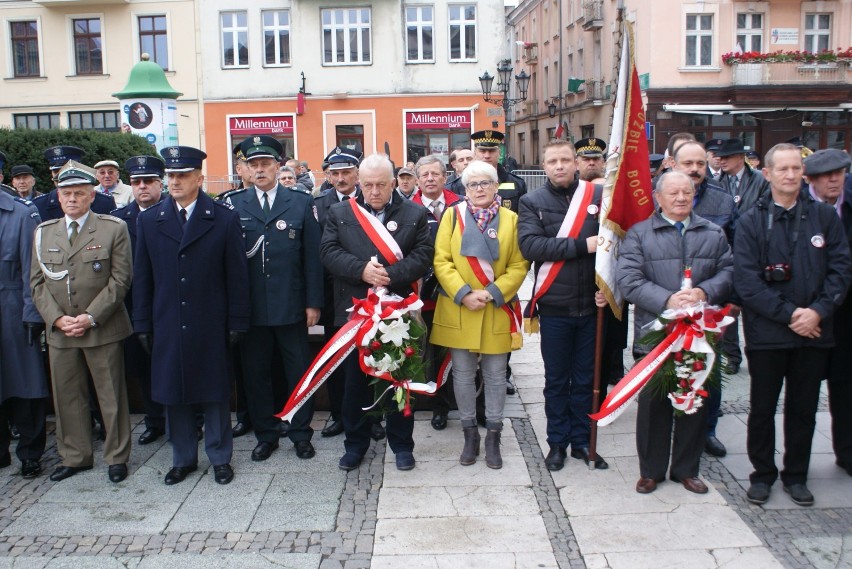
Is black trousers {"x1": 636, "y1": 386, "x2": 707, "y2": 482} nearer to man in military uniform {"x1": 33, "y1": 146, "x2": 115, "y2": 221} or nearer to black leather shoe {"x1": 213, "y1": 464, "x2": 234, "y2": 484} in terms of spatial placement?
black leather shoe {"x1": 213, "y1": 464, "x2": 234, "y2": 484}

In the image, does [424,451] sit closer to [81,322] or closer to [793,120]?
[81,322]

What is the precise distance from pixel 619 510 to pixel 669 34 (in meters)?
27.7

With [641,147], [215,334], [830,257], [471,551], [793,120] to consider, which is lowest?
[471,551]

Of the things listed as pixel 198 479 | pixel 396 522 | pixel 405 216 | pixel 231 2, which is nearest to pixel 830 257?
pixel 405 216

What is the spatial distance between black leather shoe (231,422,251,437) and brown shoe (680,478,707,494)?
328 cm

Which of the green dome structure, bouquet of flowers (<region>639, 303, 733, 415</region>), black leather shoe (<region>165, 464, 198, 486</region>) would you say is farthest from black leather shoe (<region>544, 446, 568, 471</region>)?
the green dome structure

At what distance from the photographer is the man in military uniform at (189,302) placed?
513cm

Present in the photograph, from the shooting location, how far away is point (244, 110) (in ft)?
91.3

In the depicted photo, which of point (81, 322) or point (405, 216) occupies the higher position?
point (405, 216)

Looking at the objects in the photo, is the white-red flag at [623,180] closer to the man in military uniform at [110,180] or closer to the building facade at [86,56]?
the man in military uniform at [110,180]

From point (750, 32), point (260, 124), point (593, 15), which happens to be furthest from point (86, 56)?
point (750, 32)

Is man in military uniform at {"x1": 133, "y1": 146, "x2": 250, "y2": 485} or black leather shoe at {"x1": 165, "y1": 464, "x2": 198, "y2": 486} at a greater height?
man in military uniform at {"x1": 133, "y1": 146, "x2": 250, "y2": 485}

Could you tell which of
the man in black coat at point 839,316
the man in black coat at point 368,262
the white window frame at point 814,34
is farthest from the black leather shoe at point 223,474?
the white window frame at point 814,34

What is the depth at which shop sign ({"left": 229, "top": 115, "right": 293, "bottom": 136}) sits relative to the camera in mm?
27781
